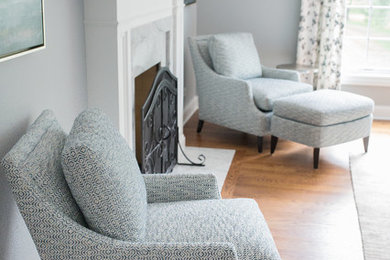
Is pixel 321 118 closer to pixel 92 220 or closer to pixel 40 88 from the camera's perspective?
pixel 40 88

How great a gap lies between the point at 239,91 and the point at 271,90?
9.7 inches

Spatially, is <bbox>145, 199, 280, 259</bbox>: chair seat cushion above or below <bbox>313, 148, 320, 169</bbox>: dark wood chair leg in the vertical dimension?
above

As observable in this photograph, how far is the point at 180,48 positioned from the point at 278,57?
1.80 meters

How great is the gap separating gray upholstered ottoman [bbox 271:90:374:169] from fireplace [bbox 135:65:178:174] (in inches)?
32.7

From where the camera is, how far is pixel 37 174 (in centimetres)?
166

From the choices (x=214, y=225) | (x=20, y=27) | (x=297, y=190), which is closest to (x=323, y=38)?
(x=297, y=190)

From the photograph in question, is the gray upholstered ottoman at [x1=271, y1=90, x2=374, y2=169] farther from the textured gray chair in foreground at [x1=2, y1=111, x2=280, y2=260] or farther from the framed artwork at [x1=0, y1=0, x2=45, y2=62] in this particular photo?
the framed artwork at [x1=0, y1=0, x2=45, y2=62]

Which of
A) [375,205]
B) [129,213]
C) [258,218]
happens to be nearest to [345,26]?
[375,205]

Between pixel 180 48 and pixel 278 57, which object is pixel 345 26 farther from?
pixel 180 48

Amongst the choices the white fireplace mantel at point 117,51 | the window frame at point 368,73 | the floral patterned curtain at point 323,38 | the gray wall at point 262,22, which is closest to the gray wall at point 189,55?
the gray wall at point 262,22

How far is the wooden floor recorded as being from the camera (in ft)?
9.93

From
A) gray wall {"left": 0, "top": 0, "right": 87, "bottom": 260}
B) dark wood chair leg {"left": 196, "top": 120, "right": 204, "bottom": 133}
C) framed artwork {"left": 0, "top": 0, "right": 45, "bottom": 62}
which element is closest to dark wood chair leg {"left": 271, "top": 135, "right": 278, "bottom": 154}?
dark wood chair leg {"left": 196, "top": 120, "right": 204, "bottom": 133}

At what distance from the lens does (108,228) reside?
1.75 m

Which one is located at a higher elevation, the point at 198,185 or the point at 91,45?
the point at 91,45
